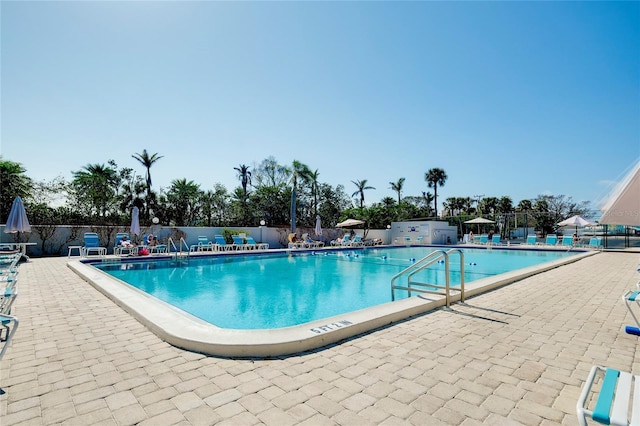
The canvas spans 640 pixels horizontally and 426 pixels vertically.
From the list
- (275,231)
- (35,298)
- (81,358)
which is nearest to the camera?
(81,358)

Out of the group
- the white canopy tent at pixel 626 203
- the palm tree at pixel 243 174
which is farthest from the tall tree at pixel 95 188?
the white canopy tent at pixel 626 203

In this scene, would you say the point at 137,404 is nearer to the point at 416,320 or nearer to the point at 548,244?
the point at 416,320

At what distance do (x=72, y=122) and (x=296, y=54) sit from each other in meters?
9.60

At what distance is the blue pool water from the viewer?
6.11 metres

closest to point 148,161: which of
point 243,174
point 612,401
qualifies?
point 243,174

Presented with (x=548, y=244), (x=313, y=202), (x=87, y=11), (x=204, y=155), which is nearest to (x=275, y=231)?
(x=204, y=155)

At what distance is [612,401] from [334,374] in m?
1.70

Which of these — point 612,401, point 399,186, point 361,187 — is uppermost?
point 399,186

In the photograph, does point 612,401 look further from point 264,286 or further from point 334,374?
point 264,286

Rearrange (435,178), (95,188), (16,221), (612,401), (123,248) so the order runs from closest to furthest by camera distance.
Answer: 1. (612,401)
2. (16,221)
3. (123,248)
4. (95,188)
5. (435,178)

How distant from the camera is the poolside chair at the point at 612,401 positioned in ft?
4.17

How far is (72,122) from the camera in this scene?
1300 cm

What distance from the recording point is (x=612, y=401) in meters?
1.41

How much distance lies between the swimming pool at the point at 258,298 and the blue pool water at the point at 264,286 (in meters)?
0.02
